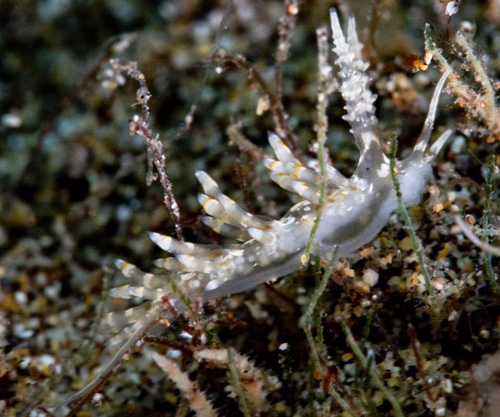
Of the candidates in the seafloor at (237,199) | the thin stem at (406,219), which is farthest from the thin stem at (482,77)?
the thin stem at (406,219)

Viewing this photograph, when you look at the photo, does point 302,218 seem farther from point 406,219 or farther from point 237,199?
point 237,199

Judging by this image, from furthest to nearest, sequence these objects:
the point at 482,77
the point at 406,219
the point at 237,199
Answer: the point at 237,199 → the point at 482,77 → the point at 406,219

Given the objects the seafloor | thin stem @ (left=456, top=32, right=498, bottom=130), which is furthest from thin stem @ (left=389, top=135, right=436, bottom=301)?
thin stem @ (left=456, top=32, right=498, bottom=130)

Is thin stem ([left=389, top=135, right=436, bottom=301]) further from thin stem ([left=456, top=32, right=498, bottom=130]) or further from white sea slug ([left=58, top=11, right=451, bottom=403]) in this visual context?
thin stem ([left=456, top=32, right=498, bottom=130])

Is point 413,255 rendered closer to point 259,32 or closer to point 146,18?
point 259,32

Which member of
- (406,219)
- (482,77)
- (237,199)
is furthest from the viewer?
(237,199)

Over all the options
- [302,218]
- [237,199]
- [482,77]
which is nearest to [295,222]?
[302,218]

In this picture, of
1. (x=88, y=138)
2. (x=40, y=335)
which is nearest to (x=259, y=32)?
(x=88, y=138)
